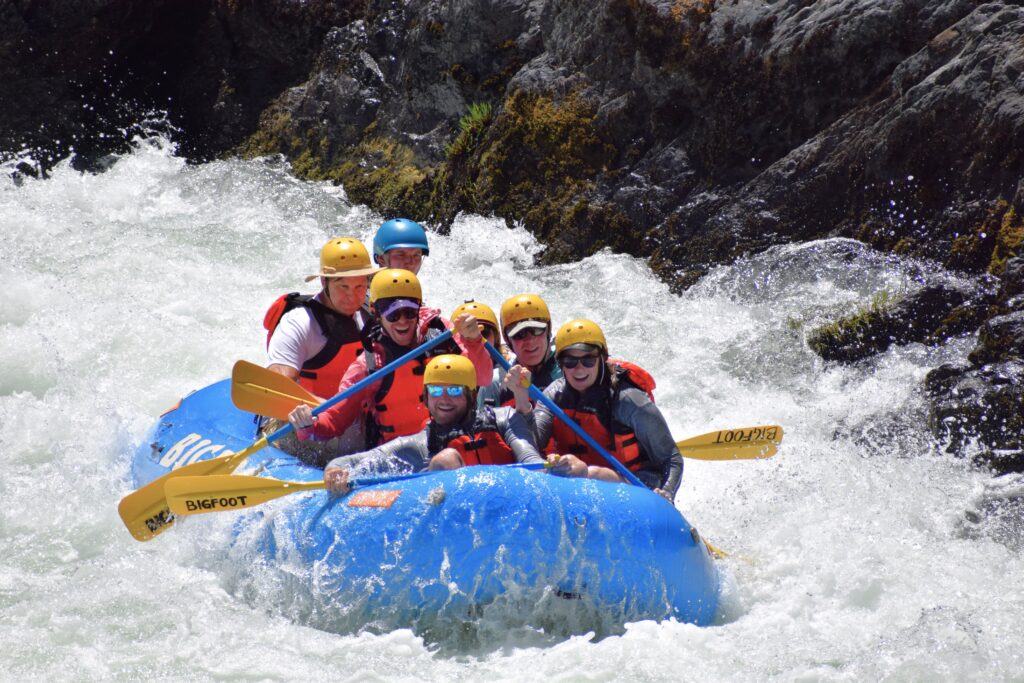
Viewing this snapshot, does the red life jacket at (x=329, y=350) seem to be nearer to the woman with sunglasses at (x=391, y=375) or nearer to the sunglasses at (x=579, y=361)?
the woman with sunglasses at (x=391, y=375)

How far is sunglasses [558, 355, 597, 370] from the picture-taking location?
4766 mm

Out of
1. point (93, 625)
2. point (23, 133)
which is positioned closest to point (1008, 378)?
point (93, 625)

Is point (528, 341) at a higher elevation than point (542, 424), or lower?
higher

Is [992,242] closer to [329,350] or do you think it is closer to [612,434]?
[612,434]

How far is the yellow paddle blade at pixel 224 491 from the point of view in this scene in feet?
14.6

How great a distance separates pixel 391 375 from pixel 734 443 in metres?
1.64

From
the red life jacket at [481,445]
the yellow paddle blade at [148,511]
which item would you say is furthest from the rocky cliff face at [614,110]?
the yellow paddle blade at [148,511]

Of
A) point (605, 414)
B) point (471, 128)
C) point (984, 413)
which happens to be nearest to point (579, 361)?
point (605, 414)

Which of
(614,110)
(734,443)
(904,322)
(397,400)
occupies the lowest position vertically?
(734,443)

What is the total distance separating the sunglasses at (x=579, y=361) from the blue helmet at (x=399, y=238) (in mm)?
1409

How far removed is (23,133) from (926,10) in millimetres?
8486

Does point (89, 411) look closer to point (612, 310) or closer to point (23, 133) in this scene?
point (612, 310)

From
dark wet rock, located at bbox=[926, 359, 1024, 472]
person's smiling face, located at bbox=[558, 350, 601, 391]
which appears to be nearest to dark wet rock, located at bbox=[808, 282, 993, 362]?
dark wet rock, located at bbox=[926, 359, 1024, 472]

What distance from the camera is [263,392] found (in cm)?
479
